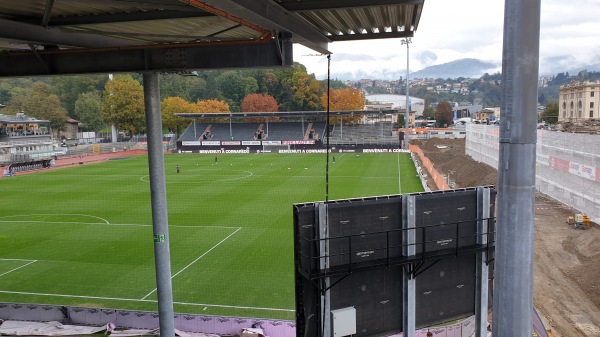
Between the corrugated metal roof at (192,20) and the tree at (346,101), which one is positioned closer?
the corrugated metal roof at (192,20)

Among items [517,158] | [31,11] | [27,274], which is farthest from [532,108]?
[27,274]

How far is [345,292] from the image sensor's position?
852 centimetres

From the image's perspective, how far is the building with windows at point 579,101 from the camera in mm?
77188

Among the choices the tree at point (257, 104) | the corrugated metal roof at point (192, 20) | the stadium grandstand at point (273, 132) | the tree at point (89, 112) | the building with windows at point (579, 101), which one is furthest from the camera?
the tree at point (257, 104)

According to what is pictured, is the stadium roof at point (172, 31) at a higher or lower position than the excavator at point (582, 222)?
higher

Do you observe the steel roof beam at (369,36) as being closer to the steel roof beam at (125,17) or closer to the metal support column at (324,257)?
the steel roof beam at (125,17)

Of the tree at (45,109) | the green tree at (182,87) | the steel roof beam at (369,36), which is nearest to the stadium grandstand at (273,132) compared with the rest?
the tree at (45,109)

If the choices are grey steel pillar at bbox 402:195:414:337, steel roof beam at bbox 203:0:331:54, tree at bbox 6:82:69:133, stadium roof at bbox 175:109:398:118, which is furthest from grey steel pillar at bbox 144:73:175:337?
tree at bbox 6:82:69:133

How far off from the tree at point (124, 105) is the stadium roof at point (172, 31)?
65.8m

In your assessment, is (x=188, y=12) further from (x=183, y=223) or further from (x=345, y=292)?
(x=183, y=223)

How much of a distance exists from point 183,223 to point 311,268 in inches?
723

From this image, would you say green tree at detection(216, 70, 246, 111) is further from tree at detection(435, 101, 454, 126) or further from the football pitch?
the football pitch

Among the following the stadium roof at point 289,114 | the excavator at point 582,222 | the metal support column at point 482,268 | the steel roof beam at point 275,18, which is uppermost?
the steel roof beam at point 275,18

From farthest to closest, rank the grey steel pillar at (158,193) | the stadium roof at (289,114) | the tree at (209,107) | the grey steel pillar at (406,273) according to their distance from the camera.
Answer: the tree at (209,107) → the stadium roof at (289,114) → the grey steel pillar at (158,193) → the grey steel pillar at (406,273)
